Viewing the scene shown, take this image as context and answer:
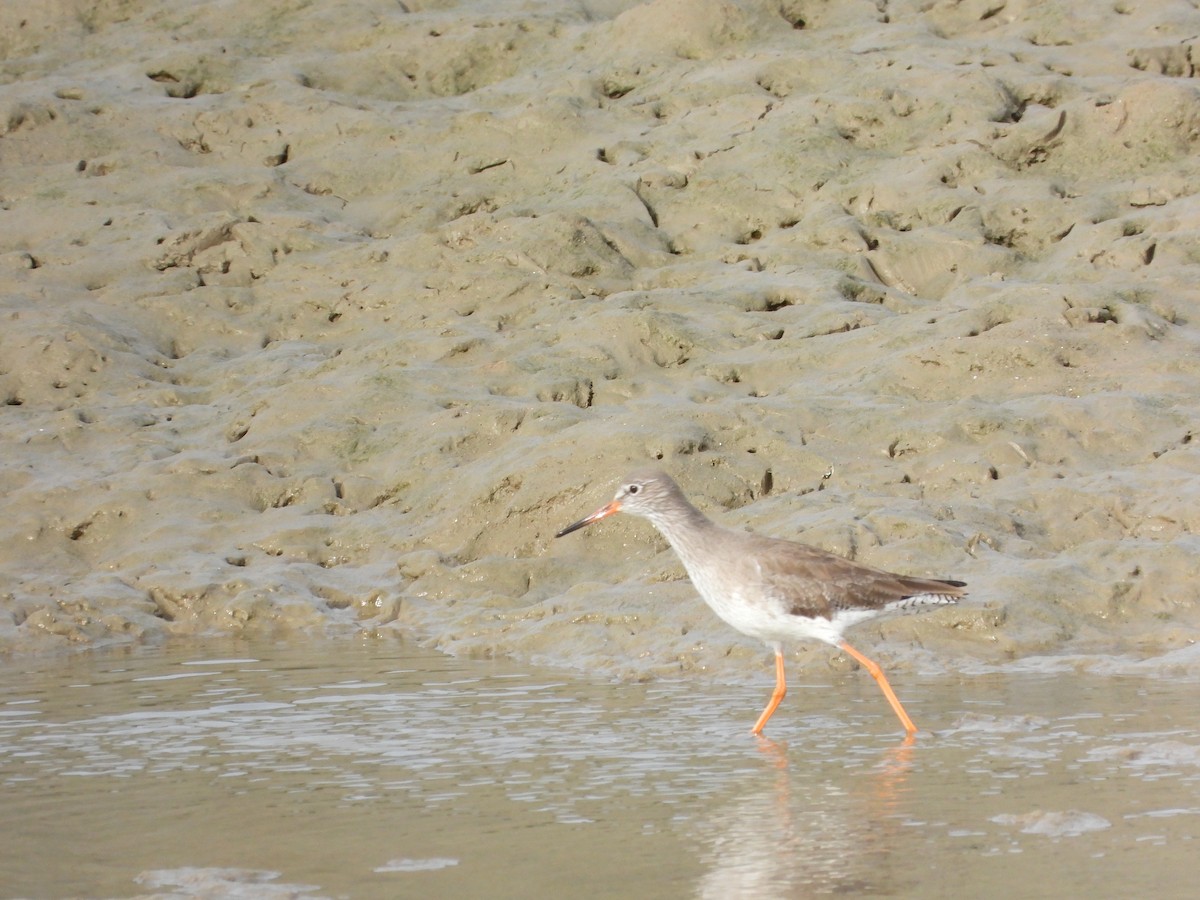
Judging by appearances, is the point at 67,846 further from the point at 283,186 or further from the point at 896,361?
the point at 283,186

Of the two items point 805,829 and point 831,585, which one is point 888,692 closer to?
point 831,585

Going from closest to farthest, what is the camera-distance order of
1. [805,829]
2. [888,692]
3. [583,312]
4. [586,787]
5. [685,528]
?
1. [805,829]
2. [586,787]
3. [888,692]
4. [685,528]
5. [583,312]

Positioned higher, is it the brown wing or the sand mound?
the sand mound

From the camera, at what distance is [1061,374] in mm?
11469

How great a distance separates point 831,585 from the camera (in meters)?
7.84

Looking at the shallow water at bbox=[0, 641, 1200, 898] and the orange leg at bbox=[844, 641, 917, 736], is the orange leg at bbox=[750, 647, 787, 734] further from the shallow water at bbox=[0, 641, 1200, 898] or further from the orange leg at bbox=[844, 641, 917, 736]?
the orange leg at bbox=[844, 641, 917, 736]

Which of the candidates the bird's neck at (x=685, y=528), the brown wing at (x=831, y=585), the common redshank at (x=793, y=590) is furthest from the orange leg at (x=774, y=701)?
the bird's neck at (x=685, y=528)

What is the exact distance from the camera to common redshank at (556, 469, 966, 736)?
307 inches

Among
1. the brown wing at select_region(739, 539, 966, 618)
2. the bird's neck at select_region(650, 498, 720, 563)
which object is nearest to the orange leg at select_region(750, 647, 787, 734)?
the brown wing at select_region(739, 539, 966, 618)

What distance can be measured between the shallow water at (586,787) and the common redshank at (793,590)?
0.42 m

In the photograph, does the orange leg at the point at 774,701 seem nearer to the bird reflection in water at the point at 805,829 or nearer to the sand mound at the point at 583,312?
the bird reflection in water at the point at 805,829

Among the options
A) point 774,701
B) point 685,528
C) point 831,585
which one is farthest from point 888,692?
point 685,528

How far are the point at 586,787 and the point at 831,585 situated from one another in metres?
2.05

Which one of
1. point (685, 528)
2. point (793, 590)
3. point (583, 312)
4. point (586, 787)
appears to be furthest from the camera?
point (583, 312)
